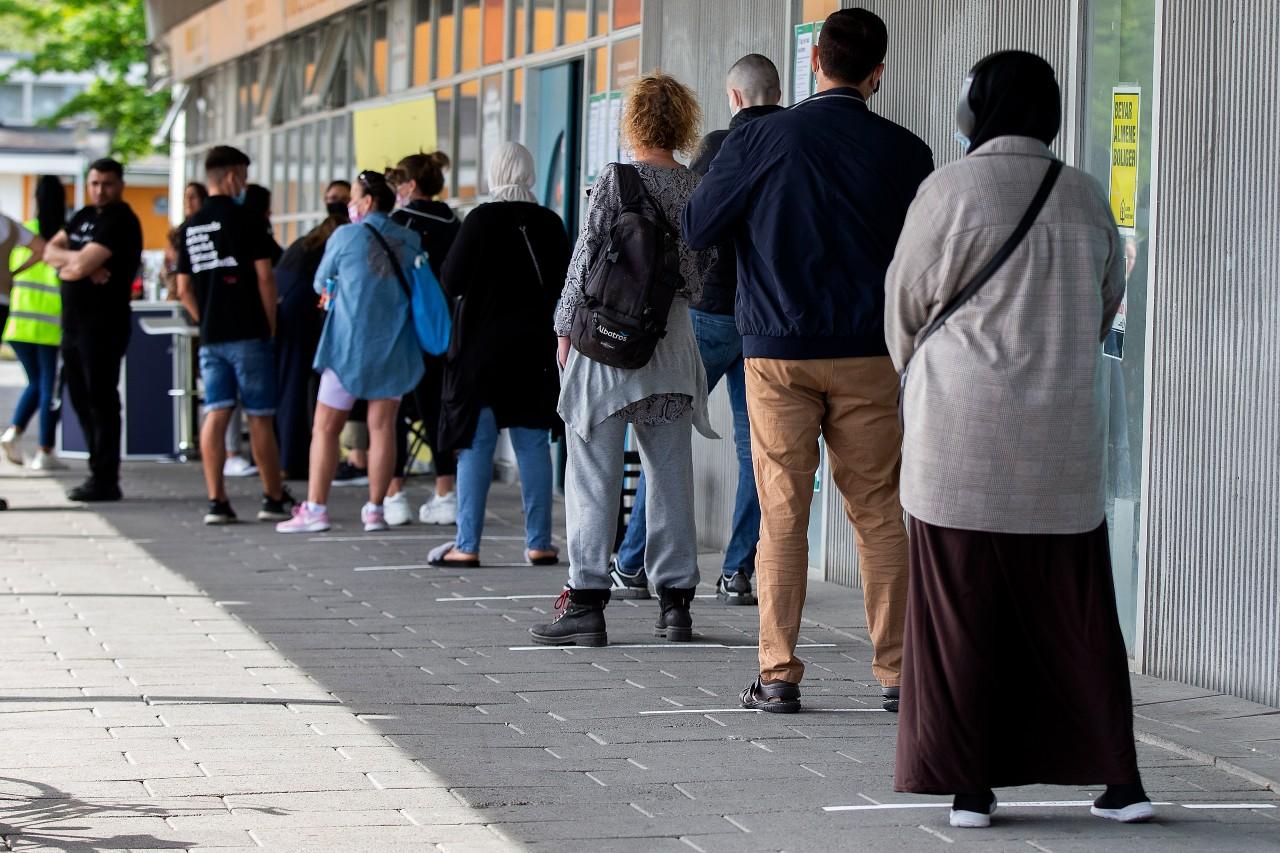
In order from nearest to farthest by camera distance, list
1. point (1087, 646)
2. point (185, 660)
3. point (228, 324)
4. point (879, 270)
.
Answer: point (1087, 646), point (879, 270), point (185, 660), point (228, 324)

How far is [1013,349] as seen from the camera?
14.7 ft

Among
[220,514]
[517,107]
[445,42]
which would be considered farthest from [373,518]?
[445,42]

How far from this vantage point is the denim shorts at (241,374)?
10531 millimetres

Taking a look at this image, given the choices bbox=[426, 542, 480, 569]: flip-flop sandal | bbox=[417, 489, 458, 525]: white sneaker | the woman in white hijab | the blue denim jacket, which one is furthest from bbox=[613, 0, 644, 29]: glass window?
bbox=[426, 542, 480, 569]: flip-flop sandal

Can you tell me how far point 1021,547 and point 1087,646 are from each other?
267 mm

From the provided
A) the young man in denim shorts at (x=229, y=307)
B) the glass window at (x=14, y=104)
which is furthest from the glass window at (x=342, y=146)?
the glass window at (x=14, y=104)

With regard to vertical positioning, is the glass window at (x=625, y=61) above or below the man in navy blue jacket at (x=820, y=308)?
above

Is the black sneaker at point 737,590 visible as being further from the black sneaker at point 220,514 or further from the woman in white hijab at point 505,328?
the black sneaker at point 220,514

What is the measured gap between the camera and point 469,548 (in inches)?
353

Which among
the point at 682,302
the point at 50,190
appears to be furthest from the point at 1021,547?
the point at 50,190

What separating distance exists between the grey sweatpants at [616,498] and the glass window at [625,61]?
15.8 feet

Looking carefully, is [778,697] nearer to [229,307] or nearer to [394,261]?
[394,261]

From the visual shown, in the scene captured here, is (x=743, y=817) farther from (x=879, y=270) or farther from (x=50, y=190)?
(x=50, y=190)

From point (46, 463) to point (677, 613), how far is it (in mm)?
8291
